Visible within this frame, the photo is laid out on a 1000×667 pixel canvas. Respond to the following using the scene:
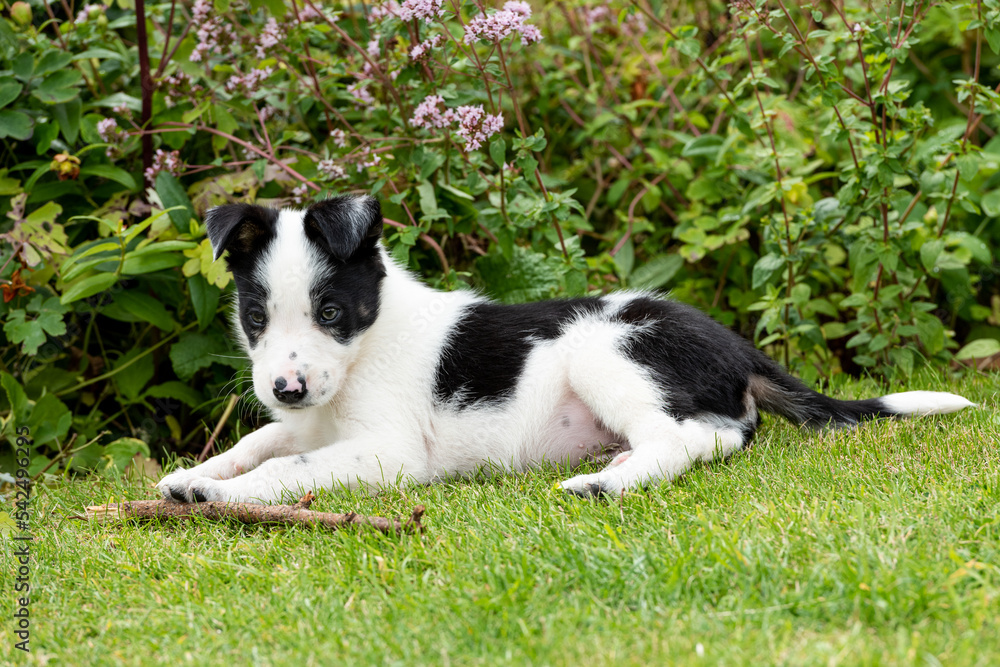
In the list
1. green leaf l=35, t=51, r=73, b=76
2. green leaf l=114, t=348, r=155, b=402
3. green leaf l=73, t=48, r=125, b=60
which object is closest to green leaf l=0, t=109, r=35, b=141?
green leaf l=35, t=51, r=73, b=76

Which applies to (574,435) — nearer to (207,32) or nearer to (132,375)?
(132,375)

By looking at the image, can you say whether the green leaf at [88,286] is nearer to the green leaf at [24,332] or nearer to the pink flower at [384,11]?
the green leaf at [24,332]

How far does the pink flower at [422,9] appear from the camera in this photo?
387 cm

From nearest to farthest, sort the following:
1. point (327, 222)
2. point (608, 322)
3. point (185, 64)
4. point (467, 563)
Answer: point (467, 563)
point (327, 222)
point (608, 322)
point (185, 64)

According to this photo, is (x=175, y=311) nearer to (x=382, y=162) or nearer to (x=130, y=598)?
(x=382, y=162)

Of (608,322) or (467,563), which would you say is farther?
(608,322)

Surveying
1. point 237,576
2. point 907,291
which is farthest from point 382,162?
point 907,291

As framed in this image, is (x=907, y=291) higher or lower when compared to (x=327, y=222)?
lower

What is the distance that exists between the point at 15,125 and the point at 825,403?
12.7 feet

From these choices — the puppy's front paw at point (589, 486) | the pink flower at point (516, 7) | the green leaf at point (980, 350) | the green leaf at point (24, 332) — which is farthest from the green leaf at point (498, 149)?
the green leaf at point (980, 350)

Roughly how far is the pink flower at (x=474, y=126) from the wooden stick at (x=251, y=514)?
1712 millimetres

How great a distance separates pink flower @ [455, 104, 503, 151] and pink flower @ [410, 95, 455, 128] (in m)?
0.09

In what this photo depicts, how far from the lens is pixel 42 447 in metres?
4.53

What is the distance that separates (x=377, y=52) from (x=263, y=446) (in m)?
1.99
